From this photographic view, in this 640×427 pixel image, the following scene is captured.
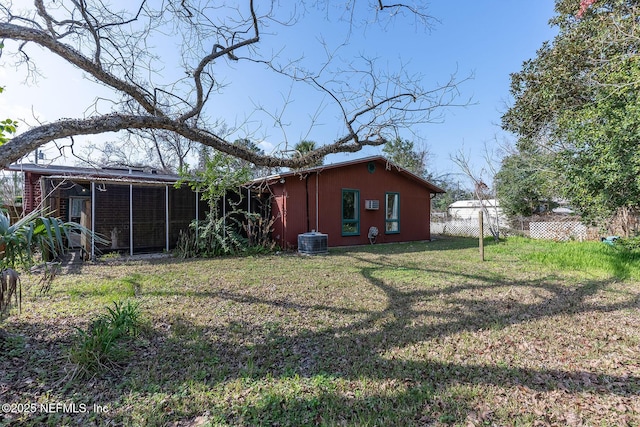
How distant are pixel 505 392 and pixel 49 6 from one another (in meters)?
7.24

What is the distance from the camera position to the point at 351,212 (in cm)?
1105

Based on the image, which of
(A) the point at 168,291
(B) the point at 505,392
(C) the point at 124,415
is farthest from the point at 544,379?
(A) the point at 168,291

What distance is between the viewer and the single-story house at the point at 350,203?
9.74 m

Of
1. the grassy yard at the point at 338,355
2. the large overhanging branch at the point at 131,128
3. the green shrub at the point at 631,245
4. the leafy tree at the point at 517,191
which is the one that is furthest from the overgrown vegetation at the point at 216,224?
the leafy tree at the point at 517,191

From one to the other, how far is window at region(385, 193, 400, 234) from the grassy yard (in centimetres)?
673

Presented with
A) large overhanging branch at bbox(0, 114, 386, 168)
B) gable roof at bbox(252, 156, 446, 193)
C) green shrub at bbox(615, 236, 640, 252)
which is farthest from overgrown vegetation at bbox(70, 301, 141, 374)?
green shrub at bbox(615, 236, 640, 252)

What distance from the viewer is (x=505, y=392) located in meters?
2.17

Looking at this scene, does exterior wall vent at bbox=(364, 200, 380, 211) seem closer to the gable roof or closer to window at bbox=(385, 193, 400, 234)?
window at bbox=(385, 193, 400, 234)

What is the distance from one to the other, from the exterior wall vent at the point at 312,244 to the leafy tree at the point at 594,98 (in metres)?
6.27

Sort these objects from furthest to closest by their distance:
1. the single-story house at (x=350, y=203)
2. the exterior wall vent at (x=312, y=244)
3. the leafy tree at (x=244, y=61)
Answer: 1. the single-story house at (x=350, y=203)
2. the exterior wall vent at (x=312, y=244)
3. the leafy tree at (x=244, y=61)

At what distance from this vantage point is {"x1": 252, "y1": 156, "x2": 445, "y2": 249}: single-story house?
9.74 metres

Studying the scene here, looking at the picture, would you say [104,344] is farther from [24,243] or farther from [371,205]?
[371,205]

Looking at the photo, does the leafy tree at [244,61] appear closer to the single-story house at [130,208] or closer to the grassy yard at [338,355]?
the grassy yard at [338,355]

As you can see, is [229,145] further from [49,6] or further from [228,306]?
[49,6]
